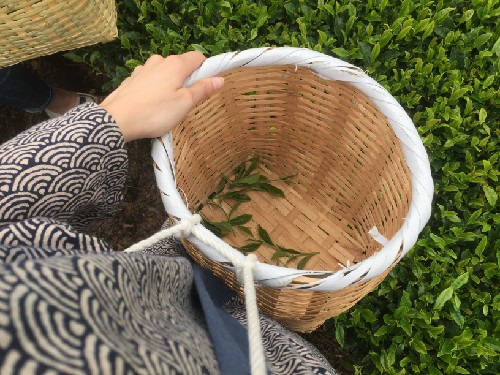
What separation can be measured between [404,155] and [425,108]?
55 cm

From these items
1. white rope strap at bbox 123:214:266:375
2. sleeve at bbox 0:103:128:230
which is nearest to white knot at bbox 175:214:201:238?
white rope strap at bbox 123:214:266:375

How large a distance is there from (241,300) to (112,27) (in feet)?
2.52

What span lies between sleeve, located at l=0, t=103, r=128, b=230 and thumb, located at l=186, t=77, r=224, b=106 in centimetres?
17

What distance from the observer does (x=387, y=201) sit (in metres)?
1.09

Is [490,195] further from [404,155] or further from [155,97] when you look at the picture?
[155,97]

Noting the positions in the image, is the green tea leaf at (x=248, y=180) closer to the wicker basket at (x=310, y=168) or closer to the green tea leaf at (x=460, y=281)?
the wicker basket at (x=310, y=168)

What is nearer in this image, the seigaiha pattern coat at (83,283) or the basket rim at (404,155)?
the seigaiha pattern coat at (83,283)

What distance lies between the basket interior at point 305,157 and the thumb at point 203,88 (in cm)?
15

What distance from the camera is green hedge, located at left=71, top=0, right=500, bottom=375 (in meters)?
1.19

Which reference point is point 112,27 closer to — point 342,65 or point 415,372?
point 342,65

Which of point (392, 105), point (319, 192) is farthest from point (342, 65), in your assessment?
point (319, 192)

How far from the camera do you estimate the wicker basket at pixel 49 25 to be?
1.04 meters

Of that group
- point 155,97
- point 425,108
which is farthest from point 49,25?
point 425,108

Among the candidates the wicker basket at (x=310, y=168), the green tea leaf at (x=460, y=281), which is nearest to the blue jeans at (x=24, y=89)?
the wicker basket at (x=310, y=168)
